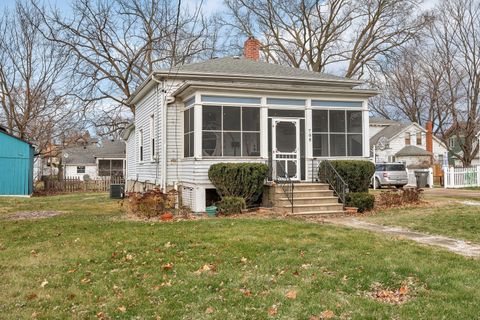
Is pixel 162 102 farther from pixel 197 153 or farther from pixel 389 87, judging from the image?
pixel 389 87

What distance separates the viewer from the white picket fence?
25438mm

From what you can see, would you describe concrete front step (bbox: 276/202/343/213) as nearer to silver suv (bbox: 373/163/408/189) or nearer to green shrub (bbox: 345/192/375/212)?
green shrub (bbox: 345/192/375/212)

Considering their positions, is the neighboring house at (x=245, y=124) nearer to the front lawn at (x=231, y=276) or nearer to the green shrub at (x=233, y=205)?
the green shrub at (x=233, y=205)

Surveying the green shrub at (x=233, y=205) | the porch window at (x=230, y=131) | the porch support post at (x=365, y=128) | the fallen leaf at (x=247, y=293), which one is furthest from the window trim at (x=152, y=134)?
the fallen leaf at (x=247, y=293)

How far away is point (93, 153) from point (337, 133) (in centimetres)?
3815

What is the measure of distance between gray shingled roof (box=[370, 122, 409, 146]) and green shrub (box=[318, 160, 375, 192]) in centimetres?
2885

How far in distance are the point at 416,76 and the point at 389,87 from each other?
3.37 meters

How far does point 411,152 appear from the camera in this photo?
39.7m

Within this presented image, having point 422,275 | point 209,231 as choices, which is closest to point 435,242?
point 422,275

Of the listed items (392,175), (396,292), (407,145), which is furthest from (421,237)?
(407,145)

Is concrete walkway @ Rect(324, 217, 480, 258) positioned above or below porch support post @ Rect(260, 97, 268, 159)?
below

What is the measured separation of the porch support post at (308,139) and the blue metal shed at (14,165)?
51.7 feet

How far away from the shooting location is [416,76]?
38312mm

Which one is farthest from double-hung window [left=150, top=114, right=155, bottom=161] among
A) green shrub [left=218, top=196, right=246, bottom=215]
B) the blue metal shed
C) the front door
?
the blue metal shed
